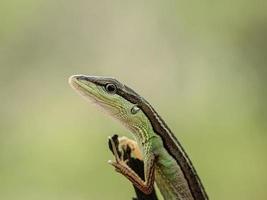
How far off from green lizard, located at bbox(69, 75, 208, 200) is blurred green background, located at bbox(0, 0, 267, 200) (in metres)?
2.83

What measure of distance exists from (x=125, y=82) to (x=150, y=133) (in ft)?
11.1

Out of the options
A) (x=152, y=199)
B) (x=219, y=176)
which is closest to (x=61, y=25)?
(x=219, y=176)

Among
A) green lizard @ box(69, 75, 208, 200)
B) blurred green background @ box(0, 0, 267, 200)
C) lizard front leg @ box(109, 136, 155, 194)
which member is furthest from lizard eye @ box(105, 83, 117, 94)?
blurred green background @ box(0, 0, 267, 200)

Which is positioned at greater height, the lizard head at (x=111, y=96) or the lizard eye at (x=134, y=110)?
the lizard head at (x=111, y=96)

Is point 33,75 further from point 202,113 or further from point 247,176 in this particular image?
point 247,176

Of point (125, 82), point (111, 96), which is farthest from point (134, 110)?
point (125, 82)

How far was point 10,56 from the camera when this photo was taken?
6297 millimetres

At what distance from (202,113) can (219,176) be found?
59cm

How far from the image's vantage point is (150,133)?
7.87 ft

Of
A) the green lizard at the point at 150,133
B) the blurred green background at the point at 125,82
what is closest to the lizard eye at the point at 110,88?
the green lizard at the point at 150,133

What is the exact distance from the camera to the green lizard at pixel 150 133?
7.80ft

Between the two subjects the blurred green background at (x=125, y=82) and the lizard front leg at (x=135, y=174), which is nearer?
the lizard front leg at (x=135, y=174)

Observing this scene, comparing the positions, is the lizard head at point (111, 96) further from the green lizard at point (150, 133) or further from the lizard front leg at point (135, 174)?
the lizard front leg at point (135, 174)

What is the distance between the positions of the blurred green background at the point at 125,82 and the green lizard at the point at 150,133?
112 inches
